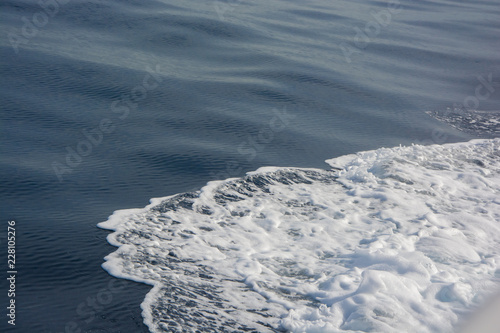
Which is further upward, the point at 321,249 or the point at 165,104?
the point at 165,104

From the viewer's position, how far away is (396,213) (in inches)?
193

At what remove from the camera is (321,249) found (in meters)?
4.27

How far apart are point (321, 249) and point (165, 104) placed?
3.29m

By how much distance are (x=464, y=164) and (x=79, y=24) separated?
6497 mm

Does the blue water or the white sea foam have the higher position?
the blue water

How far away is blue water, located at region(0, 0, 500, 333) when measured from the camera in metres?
3.95

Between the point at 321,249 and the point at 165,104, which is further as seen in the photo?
the point at 165,104

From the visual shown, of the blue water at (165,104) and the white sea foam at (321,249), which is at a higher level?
the blue water at (165,104)

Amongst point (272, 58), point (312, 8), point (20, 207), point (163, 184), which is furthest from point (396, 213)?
point (312, 8)

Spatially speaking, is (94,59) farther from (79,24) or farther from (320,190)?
(320,190)

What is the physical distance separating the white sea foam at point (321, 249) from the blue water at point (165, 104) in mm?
259

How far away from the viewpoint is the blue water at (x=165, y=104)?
3.95 metres

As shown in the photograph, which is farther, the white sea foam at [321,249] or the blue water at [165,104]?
the blue water at [165,104]

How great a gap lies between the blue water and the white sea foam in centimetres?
26
